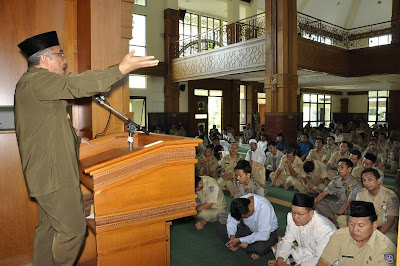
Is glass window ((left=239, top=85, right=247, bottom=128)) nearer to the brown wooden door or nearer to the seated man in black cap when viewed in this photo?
the brown wooden door

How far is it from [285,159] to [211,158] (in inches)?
54.6

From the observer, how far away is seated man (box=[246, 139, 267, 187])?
4.79 m

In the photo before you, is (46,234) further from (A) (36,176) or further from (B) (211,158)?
(B) (211,158)

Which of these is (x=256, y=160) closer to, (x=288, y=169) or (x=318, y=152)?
(x=288, y=169)

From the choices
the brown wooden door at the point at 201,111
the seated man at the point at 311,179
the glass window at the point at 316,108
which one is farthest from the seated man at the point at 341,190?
the glass window at the point at 316,108

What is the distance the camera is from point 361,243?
2.19 m

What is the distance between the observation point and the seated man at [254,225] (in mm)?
2992

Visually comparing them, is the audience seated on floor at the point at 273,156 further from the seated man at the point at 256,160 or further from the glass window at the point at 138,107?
the glass window at the point at 138,107

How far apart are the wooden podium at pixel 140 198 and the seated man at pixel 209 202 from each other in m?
2.15

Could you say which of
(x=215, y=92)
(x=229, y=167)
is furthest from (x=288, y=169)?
(x=215, y=92)

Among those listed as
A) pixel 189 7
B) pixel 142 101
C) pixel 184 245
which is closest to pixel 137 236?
pixel 184 245

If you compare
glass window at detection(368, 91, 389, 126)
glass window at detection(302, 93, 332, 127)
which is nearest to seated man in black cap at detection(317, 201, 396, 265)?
glass window at detection(302, 93, 332, 127)

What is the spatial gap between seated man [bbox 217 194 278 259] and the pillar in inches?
204

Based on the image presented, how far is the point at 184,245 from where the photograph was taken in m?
3.33
